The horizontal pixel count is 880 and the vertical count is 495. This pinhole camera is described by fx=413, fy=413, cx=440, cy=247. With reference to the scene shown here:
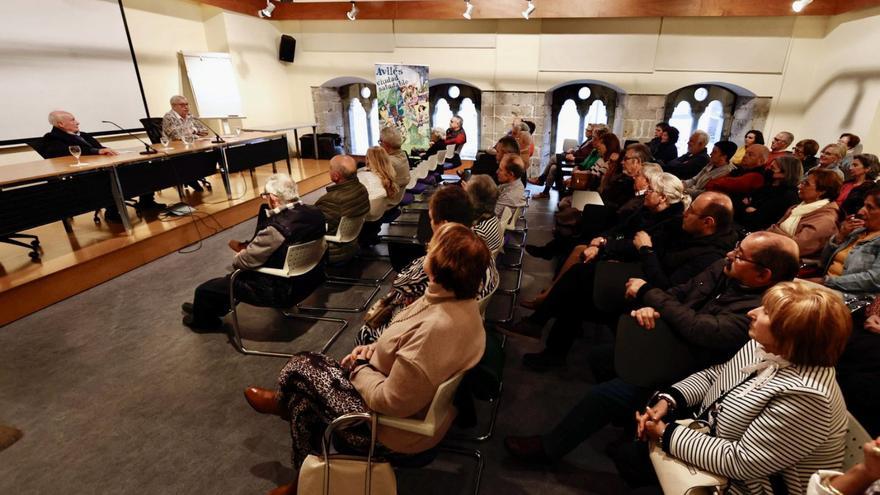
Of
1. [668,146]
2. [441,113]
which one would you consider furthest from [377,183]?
[441,113]

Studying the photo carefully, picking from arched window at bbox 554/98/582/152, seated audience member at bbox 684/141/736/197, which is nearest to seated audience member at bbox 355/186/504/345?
seated audience member at bbox 684/141/736/197

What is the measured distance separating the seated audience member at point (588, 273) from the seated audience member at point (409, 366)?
117cm

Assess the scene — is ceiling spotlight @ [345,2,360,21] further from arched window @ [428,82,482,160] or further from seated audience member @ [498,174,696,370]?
seated audience member @ [498,174,696,370]

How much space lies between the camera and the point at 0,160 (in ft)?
16.3

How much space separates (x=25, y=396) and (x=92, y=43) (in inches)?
216

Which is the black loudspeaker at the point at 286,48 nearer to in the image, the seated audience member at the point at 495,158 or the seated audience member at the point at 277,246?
the seated audience member at the point at 495,158

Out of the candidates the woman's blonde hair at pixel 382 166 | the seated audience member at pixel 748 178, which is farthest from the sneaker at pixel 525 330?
the seated audience member at pixel 748 178

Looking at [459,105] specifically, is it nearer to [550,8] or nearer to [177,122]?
[550,8]

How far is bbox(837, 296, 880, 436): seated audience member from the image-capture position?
1484 mm

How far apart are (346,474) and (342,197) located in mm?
2283

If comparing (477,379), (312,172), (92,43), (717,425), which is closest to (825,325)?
(717,425)

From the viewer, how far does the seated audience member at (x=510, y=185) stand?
12.1 feet

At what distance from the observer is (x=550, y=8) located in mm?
7016

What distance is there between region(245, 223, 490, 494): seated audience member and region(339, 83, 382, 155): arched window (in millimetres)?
8408
